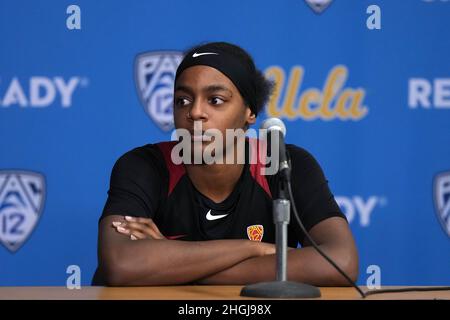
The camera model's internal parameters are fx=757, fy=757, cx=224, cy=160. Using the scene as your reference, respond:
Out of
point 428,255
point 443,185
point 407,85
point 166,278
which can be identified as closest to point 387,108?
point 407,85

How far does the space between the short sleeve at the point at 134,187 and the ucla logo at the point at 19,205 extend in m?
0.71

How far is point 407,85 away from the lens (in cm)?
277

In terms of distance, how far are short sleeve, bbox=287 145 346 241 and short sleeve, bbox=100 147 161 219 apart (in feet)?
1.27

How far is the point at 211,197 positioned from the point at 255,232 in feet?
0.52

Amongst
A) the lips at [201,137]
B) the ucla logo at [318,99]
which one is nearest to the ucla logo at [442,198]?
the ucla logo at [318,99]

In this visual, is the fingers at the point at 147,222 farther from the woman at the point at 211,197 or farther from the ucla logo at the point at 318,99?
the ucla logo at the point at 318,99

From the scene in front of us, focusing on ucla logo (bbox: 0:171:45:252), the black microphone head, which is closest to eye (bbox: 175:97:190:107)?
the black microphone head

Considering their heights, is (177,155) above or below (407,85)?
below

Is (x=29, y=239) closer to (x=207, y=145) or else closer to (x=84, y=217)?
(x=84, y=217)

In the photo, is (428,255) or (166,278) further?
(428,255)

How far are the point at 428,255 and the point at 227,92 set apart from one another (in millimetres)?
1156

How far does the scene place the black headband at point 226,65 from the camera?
2.08 m
